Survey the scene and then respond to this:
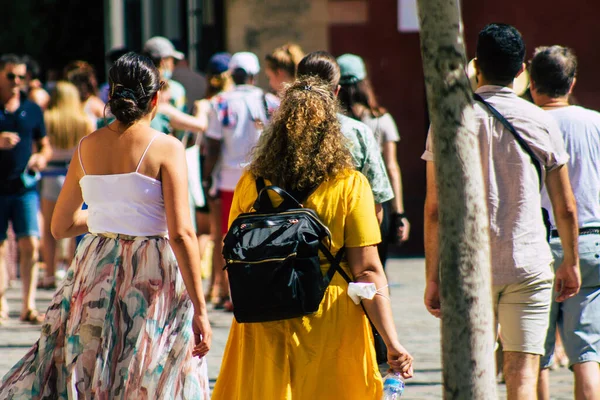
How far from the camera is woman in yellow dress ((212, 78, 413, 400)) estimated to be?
393 cm

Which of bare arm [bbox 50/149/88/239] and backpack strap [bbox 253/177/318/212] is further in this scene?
bare arm [bbox 50/149/88/239]

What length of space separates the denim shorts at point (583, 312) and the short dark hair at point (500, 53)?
3.45ft

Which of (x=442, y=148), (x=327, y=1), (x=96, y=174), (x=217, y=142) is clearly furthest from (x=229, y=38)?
(x=442, y=148)

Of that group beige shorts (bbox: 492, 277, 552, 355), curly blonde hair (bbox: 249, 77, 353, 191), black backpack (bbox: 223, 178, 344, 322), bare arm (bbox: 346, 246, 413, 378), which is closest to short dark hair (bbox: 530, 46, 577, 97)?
beige shorts (bbox: 492, 277, 552, 355)

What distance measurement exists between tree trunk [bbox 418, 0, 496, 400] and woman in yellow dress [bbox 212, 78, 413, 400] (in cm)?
59

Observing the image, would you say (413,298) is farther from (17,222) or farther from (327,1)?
(327,1)

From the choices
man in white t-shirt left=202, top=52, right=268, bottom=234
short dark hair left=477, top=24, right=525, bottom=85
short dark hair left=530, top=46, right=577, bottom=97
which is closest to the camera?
short dark hair left=477, top=24, right=525, bottom=85

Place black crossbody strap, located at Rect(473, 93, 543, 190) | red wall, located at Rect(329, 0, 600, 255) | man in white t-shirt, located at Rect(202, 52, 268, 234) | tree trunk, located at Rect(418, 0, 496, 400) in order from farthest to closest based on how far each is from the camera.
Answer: red wall, located at Rect(329, 0, 600, 255), man in white t-shirt, located at Rect(202, 52, 268, 234), black crossbody strap, located at Rect(473, 93, 543, 190), tree trunk, located at Rect(418, 0, 496, 400)

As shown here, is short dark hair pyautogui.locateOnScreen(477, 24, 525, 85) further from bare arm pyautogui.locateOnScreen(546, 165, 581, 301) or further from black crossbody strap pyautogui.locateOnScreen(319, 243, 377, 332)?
black crossbody strap pyautogui.locateOnScreen(319, 243, 377, 332)

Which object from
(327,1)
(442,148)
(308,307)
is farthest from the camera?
(327,1)

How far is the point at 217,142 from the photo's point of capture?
338 inches

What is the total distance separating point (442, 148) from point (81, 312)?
1.79 metres

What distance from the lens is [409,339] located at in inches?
308

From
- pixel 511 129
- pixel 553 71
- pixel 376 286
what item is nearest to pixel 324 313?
pixel 376 286
